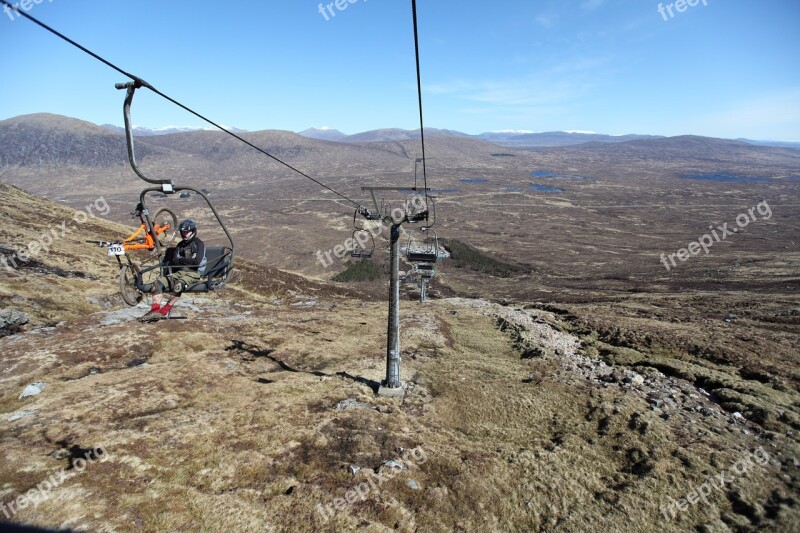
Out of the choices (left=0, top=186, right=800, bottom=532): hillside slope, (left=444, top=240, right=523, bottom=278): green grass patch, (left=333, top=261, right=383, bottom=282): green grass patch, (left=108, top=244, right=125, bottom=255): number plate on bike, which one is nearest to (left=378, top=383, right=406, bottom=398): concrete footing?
(left=0, top=186, right=800, bottom=532): hillside slope

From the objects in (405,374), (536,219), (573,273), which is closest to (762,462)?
(405,374)

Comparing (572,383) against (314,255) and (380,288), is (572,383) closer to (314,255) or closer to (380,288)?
(380,288)

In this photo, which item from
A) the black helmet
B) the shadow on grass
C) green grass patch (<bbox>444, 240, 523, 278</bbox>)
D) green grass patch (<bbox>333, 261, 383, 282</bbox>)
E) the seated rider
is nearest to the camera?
the black helmet

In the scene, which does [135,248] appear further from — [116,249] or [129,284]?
[129,284]

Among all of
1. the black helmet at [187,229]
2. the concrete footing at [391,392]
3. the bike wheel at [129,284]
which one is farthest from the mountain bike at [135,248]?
the concrete footing at [391,392]

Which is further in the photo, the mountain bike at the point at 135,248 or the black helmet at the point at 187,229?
the black helmet at the point at 187,229

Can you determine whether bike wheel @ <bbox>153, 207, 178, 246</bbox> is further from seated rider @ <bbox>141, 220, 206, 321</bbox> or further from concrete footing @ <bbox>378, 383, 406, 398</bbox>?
concrete footing @ <bbox>378, 383, 406, 398</bbox>

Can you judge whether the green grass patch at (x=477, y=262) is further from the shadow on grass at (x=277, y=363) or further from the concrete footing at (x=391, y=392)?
the concrete footing at (x=391, y=392)
